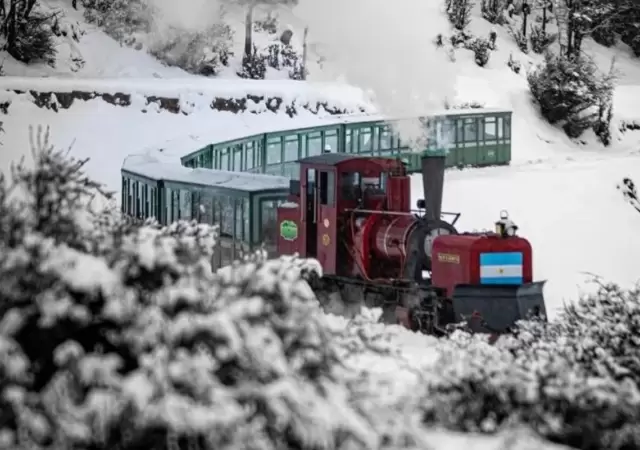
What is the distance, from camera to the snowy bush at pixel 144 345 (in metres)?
2.84

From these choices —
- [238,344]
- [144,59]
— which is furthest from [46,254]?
[144,59]

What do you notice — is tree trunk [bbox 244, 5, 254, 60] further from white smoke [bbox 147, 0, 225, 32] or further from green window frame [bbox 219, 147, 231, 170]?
green window frame [bbox 219, 147, 231, 170]

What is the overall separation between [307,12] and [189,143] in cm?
313

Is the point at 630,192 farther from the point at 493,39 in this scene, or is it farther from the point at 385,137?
the point at 493,39

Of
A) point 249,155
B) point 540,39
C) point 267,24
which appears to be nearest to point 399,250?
point 249,155

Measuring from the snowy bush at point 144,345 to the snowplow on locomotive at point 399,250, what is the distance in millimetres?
4098

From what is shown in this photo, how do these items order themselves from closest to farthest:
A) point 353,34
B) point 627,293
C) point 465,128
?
point 627,293
point 353,34
point 465,128

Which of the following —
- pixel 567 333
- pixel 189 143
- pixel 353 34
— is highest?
pixel 353 34

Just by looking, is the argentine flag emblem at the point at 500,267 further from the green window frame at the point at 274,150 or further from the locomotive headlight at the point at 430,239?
the green window frame at the point at 274,150

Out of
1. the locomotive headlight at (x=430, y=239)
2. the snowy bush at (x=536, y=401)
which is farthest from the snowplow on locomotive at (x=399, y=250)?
the snowy bush at (x=536, y=401)

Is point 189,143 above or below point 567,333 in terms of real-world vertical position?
above

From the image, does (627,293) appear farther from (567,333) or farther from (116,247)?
(116,247)

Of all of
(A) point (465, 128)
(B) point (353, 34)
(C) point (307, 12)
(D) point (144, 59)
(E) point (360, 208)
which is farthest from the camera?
(D) point (144, 59)

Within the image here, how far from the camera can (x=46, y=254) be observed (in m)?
3.13
